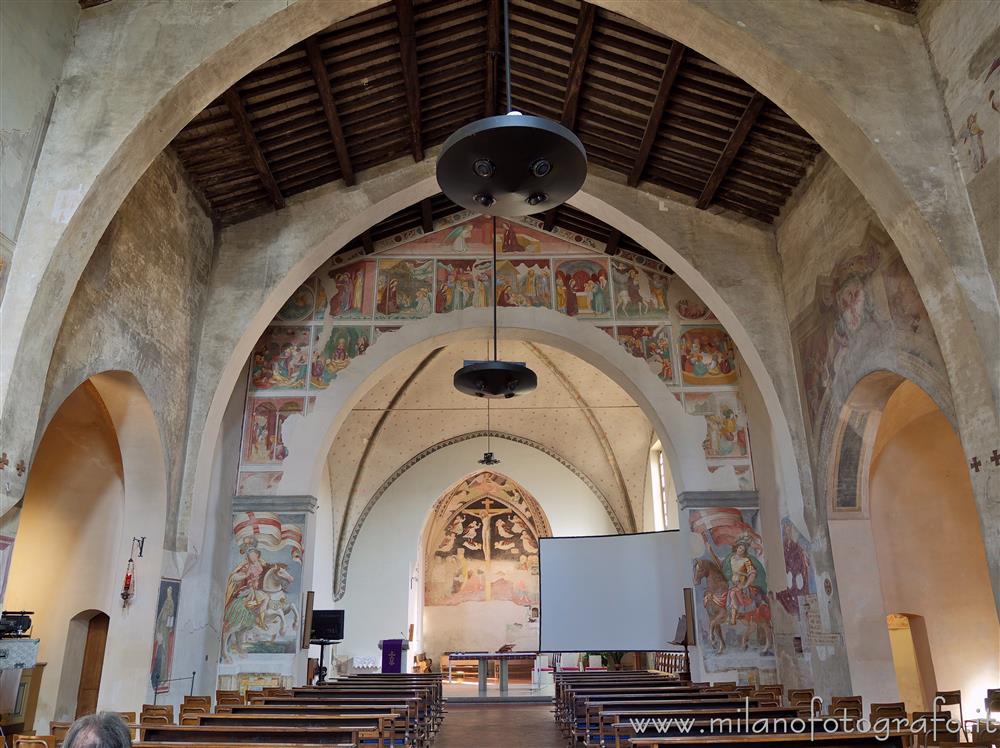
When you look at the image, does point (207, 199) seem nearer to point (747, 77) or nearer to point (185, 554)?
point (185, 554)

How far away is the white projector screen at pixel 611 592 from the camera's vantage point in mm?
13320

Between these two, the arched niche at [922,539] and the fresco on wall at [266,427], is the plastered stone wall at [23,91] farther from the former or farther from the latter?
the arched niche at [922,539]

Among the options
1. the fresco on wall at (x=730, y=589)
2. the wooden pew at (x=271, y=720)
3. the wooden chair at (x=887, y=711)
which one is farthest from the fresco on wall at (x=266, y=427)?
the wooden chair at (x=887, y=711)

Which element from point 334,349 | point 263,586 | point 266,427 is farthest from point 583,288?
point 263,586

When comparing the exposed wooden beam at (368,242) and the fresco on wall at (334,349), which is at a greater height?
the exposed wooden beam at (368,242)

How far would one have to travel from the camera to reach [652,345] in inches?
511

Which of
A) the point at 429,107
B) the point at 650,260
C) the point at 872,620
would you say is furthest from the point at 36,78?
the point at 872,620

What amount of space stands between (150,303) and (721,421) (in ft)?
28.2

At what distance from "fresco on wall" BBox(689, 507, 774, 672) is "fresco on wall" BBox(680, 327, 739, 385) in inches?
85.2

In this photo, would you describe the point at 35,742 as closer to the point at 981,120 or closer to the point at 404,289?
the point at 981,120

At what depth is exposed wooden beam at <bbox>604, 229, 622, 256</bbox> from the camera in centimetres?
1308

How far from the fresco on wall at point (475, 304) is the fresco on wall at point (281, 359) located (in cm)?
2

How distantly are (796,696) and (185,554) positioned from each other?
773 cm

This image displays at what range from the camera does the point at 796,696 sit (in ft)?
27.8
